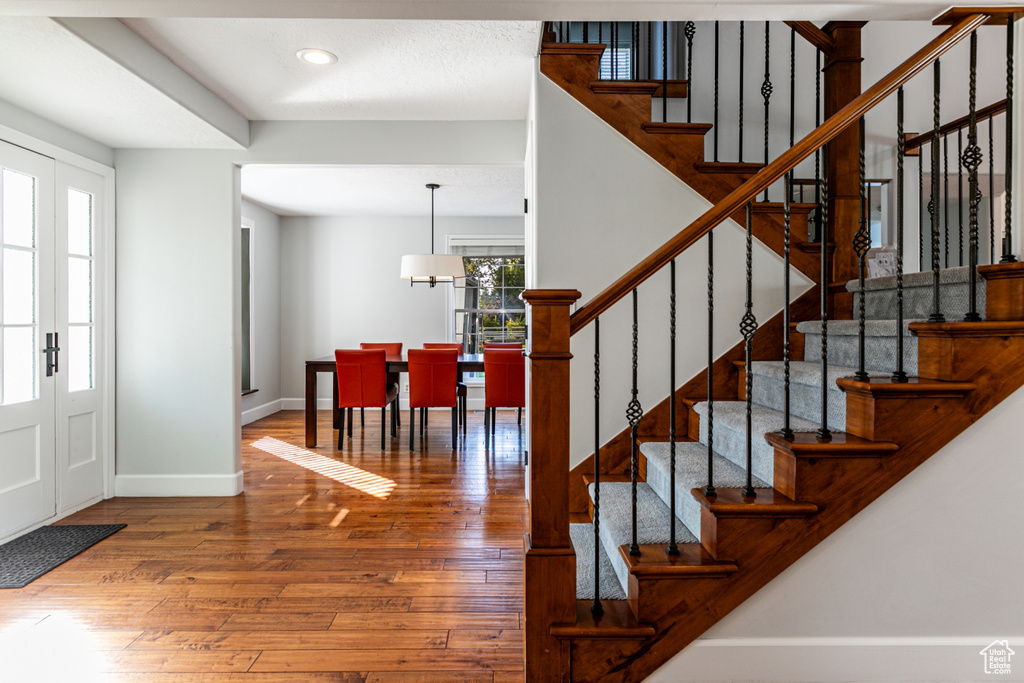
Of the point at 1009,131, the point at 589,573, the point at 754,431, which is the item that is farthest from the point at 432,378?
the point at 1009,131

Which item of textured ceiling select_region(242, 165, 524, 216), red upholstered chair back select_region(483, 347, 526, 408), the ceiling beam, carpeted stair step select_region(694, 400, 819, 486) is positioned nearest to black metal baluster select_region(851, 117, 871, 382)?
carpeted stair step select_region(694, 400, 819, 486)

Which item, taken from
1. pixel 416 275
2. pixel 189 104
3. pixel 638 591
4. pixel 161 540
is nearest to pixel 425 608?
pixel 638 591

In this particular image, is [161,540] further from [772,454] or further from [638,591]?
[772,454]

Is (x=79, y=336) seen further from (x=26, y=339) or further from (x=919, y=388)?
(x=919, y=388)

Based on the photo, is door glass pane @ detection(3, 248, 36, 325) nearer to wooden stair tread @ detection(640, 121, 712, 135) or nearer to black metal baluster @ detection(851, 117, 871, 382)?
wooden stair tread @ detection(640, 121, 712, 135)

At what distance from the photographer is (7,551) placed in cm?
286

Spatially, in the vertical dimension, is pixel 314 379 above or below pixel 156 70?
below

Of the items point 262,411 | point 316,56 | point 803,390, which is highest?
point 316,56

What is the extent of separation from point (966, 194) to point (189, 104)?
5.44 m

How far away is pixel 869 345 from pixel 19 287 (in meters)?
4.19

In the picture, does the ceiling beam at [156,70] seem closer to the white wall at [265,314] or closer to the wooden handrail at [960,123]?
the white wall at [265,314]

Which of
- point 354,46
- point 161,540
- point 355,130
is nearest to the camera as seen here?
point 354,46

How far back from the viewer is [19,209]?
3.05 m

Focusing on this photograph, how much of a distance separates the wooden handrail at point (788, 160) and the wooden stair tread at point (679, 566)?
0.74 meters
